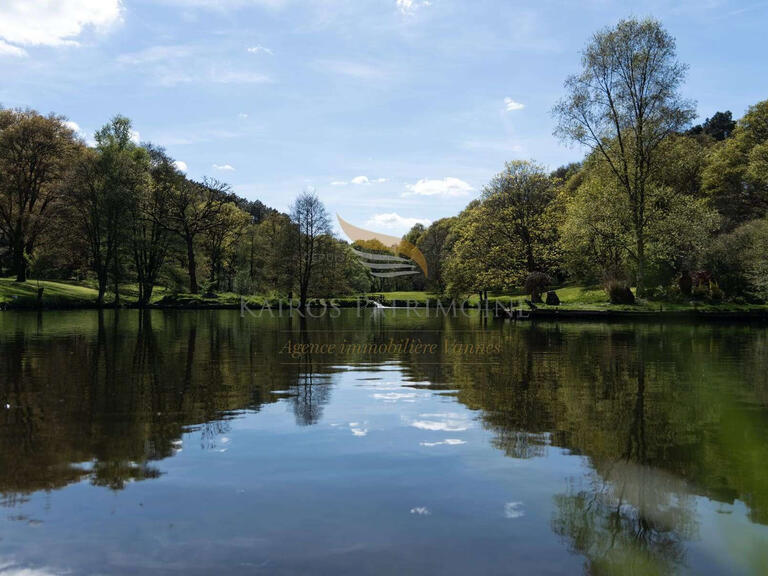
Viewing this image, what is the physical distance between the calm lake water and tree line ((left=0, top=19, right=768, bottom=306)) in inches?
1107

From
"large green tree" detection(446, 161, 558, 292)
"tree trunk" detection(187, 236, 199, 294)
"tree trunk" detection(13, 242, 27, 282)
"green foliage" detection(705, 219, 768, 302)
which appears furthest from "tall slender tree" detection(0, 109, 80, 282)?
"green foliage" detection(705, 219, 768, 302)

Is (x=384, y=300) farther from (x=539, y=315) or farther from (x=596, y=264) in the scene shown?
(x=539, y=315)

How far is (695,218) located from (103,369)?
36010mm

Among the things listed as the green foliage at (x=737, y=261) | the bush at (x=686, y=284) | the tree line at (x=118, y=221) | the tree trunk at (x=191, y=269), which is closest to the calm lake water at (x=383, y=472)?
the green foliage at (x=737, y=261)

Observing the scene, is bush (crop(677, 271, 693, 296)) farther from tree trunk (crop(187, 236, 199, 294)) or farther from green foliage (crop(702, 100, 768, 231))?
tree trunk (crop(187, 236, 199, 294))

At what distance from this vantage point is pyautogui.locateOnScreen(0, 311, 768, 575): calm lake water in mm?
4219

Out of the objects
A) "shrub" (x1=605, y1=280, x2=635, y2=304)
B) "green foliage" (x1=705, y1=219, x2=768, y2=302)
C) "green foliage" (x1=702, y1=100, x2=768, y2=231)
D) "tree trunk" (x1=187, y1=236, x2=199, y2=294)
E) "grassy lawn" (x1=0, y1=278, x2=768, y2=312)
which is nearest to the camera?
"grassy lawn" (x1=0, y1=278, x2=768, y2=312)

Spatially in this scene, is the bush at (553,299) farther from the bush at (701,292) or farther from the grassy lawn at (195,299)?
the bush at (701,292)

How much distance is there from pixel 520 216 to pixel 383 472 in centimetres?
4561

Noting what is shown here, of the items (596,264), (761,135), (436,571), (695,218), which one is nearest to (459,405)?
(436,571)

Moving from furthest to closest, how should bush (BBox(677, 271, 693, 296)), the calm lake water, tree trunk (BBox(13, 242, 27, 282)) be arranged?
tree trunk (BBox(13, 242, 27, 282)) < bush (BBox(677, 271, 693, 296)) < the calm lake water

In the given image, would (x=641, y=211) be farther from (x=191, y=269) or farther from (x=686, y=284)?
(x=191, y=269)

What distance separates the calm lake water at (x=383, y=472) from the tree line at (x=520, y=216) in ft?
92.2

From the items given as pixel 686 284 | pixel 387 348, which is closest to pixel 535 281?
pixel 686 284
